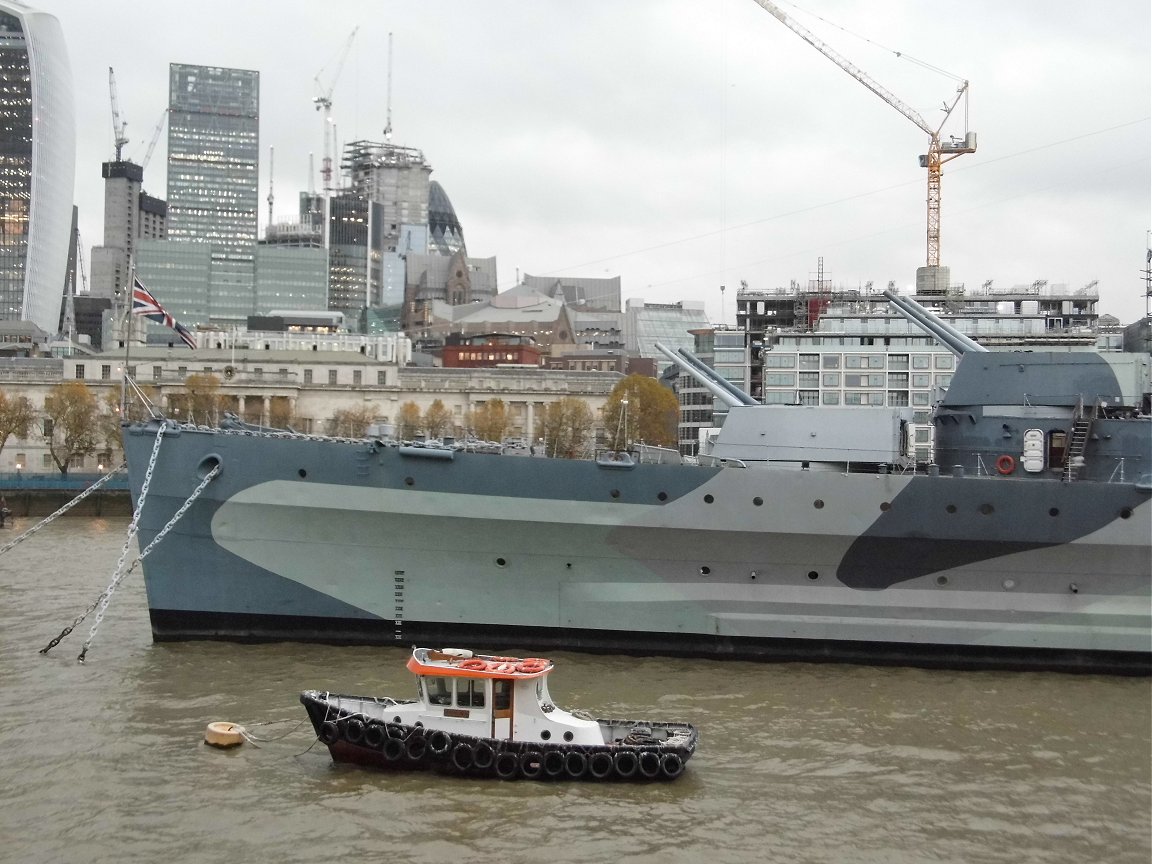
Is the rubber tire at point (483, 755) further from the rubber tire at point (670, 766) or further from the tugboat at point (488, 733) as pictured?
the rubber tire at point (670, 766)

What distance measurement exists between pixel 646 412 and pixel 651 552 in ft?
194

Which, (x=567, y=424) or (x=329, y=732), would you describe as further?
Result: (x=567, y=424)

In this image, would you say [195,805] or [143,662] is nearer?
[195,805]

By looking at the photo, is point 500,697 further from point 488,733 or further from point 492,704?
point 488,733

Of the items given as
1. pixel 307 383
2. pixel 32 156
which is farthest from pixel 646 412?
pixel 32 156

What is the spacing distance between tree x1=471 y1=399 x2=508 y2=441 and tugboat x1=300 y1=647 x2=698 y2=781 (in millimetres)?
Answer: 57691

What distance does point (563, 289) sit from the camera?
194m

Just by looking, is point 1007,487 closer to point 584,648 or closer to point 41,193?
point 584,648

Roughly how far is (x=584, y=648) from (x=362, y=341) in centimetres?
10251

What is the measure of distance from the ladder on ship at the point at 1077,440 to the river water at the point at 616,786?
386 centimetres

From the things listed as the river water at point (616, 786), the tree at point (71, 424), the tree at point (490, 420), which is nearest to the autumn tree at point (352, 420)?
the tree at point (490, 420)

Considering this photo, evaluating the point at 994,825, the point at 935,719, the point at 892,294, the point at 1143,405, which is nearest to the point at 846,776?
the point at 994,825

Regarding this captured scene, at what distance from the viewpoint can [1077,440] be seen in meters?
22.0

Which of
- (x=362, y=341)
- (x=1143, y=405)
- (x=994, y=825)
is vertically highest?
(x=362, y=341)
